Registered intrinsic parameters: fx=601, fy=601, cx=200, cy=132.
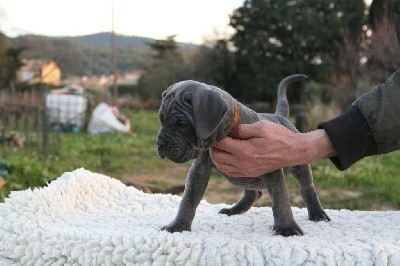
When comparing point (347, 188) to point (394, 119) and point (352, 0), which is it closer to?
point (394, 119)

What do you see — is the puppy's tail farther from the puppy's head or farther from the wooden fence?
the wooden fence

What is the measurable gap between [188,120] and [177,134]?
0.17ft

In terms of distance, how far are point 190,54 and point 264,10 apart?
416 cm

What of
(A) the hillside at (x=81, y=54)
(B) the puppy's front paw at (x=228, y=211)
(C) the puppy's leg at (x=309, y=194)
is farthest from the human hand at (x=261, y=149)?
(A) the hillside at (x=81, y=54)

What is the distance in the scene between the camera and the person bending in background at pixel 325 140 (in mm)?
1812

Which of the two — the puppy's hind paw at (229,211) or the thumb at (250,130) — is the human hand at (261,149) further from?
the puppy's hind paw at (229,211)

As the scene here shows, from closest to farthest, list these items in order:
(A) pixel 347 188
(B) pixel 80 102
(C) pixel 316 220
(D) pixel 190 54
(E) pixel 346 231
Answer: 1. (E) pixel 346 231
2. (C) pixel 316 220
3. (A) pixel 347 188
4. (B) pixel 80 102
5. (D) pixel 190 54

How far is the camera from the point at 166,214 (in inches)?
95.1

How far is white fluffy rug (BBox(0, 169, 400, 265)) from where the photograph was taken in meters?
1.69

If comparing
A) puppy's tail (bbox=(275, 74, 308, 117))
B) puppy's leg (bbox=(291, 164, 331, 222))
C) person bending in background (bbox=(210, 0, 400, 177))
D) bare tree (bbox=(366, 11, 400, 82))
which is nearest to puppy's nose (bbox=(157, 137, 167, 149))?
person bending in background (bbox=(210, 0, 400, 177))

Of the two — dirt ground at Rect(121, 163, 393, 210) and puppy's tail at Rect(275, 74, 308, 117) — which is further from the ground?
puppy's tail at Rect(275, 74, 308, 117)

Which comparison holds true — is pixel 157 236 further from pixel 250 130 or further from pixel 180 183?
pixel 180 183

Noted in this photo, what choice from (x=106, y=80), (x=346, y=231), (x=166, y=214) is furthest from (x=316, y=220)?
(x=106, y=80)

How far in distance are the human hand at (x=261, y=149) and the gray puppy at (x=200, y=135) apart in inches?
1.8
